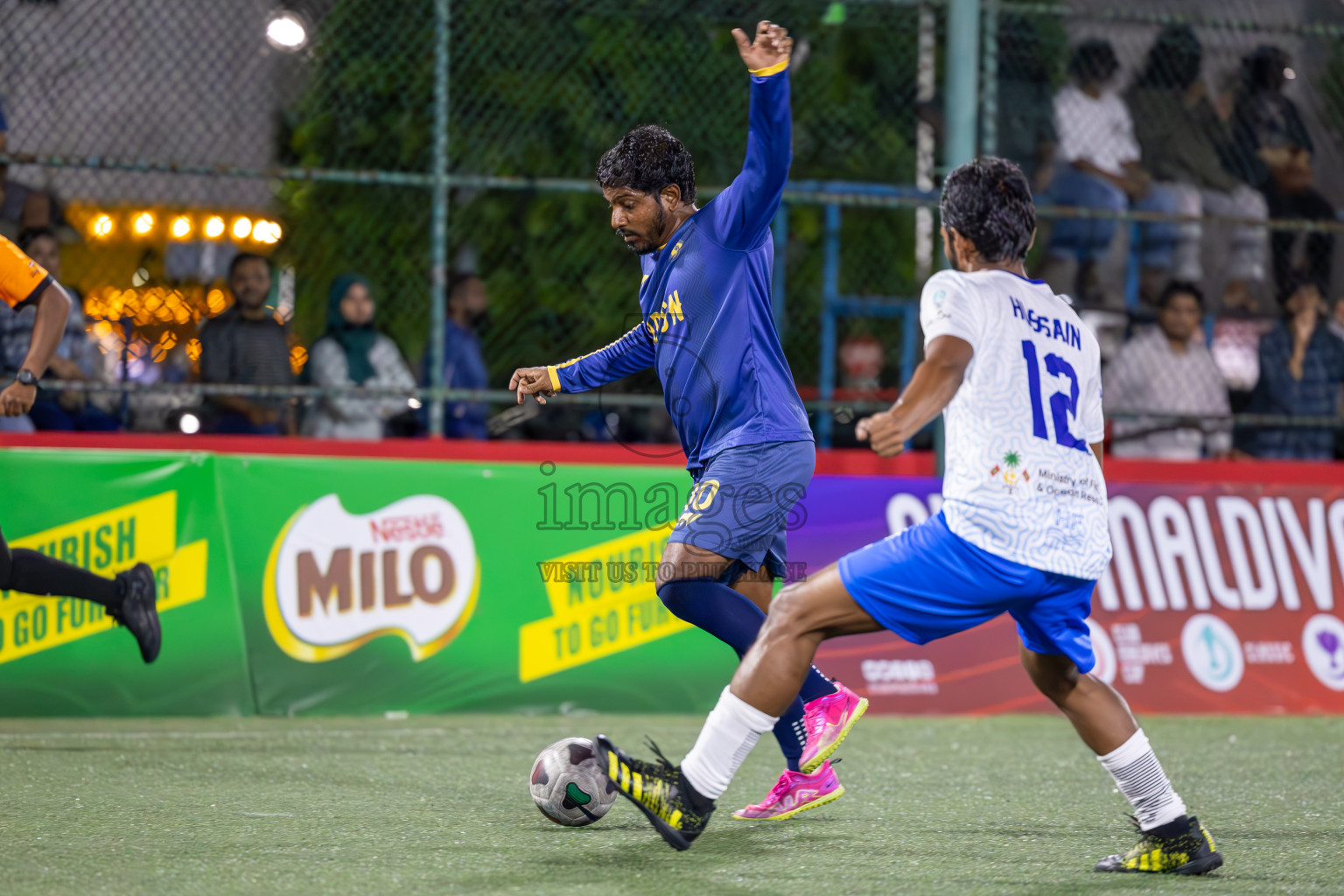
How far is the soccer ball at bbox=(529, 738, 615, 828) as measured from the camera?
4211 millimetres

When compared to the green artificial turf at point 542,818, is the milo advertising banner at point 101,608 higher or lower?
higher

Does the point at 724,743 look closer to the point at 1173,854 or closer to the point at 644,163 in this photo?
the point at 1173,854

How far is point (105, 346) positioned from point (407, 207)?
3.50m

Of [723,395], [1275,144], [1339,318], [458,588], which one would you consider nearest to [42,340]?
[458,588]

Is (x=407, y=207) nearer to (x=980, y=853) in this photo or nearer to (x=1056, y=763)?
(x=1056, y=763)

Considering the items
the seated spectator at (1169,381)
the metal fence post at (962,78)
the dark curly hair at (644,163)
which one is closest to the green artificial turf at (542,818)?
the dark curly hair at (644,163)

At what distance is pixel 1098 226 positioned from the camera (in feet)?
30.7

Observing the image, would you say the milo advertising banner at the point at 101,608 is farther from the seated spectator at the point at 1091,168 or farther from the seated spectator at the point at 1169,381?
the seated spectator at the point at 1091,168

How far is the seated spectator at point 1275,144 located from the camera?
9180mm

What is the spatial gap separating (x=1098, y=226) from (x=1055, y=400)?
6.14 m

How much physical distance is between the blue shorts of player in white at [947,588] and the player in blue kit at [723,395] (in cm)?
63

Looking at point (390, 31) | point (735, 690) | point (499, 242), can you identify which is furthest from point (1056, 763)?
point (499, 242)

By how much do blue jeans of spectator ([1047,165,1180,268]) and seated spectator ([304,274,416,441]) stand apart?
167 inches

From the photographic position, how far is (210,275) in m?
7.86
